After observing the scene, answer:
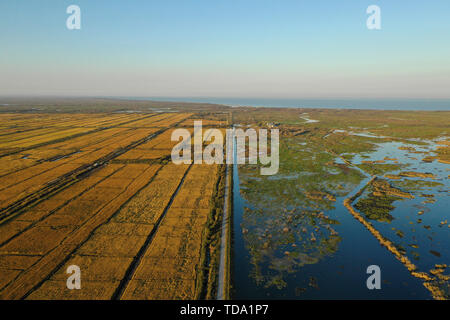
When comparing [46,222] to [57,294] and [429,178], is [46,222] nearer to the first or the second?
[57,294]

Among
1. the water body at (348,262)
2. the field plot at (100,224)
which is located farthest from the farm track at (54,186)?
the water body at (348,262)

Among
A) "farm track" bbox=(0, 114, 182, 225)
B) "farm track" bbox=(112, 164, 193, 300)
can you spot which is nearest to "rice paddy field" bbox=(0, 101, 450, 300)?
"farm track" bbox=(112, 164, 193, 300)

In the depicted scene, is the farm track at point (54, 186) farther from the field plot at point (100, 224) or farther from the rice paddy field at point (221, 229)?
the rice paddy field at point (221, 229)

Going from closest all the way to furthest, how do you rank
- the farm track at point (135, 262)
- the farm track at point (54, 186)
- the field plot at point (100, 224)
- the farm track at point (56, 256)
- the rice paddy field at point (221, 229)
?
the farm track at point (56, 256) → the farm track at point (135, 262) → the field plot at point (100, 224) → the rice paddy field at point (221, 229) → the farm track at point (54, 186)

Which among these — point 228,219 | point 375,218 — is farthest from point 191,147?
point 375,218

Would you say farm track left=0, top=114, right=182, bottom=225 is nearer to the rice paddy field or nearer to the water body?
the rice paddy field

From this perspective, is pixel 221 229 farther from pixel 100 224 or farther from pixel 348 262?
pixel 100 224
